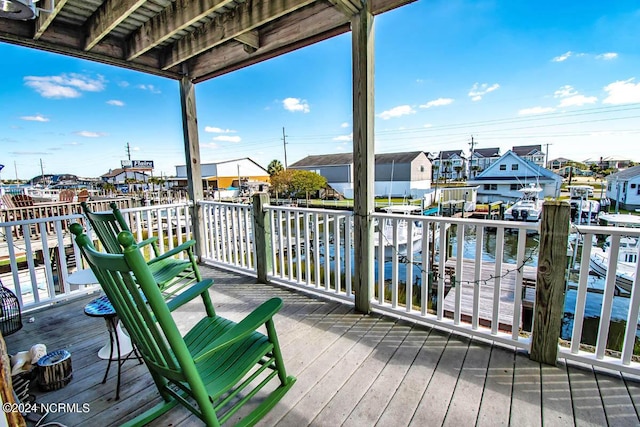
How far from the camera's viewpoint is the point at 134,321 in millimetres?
1128

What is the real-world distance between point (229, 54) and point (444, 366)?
3.69 metres

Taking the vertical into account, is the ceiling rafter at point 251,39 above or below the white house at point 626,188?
above

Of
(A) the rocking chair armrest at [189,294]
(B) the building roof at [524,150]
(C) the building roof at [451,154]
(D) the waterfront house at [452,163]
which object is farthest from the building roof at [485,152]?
(A) the rocking chair armrest at [189,294]

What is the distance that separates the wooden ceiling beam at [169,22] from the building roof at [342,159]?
20194mm

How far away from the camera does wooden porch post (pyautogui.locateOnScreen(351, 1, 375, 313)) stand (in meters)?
2.21

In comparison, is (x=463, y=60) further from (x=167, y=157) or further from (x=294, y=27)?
(x=167, y=157)

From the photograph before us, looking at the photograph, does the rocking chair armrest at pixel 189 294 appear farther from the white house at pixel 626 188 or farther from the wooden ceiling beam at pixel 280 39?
the white house at pixel 626 188

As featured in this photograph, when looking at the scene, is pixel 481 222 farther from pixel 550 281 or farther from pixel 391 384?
pixel 391 384

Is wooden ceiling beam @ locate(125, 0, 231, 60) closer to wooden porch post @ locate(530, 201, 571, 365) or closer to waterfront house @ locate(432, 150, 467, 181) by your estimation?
wooden porch post @ locate(530, 201, 571, 365)

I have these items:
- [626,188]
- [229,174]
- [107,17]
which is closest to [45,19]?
[107,17]

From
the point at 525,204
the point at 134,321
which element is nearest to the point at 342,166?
the point at 525,204

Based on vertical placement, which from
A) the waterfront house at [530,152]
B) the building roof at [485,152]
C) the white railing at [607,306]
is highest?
the building roof at [485,152]

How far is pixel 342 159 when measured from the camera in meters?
26.4

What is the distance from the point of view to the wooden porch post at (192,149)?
3.79 metres
